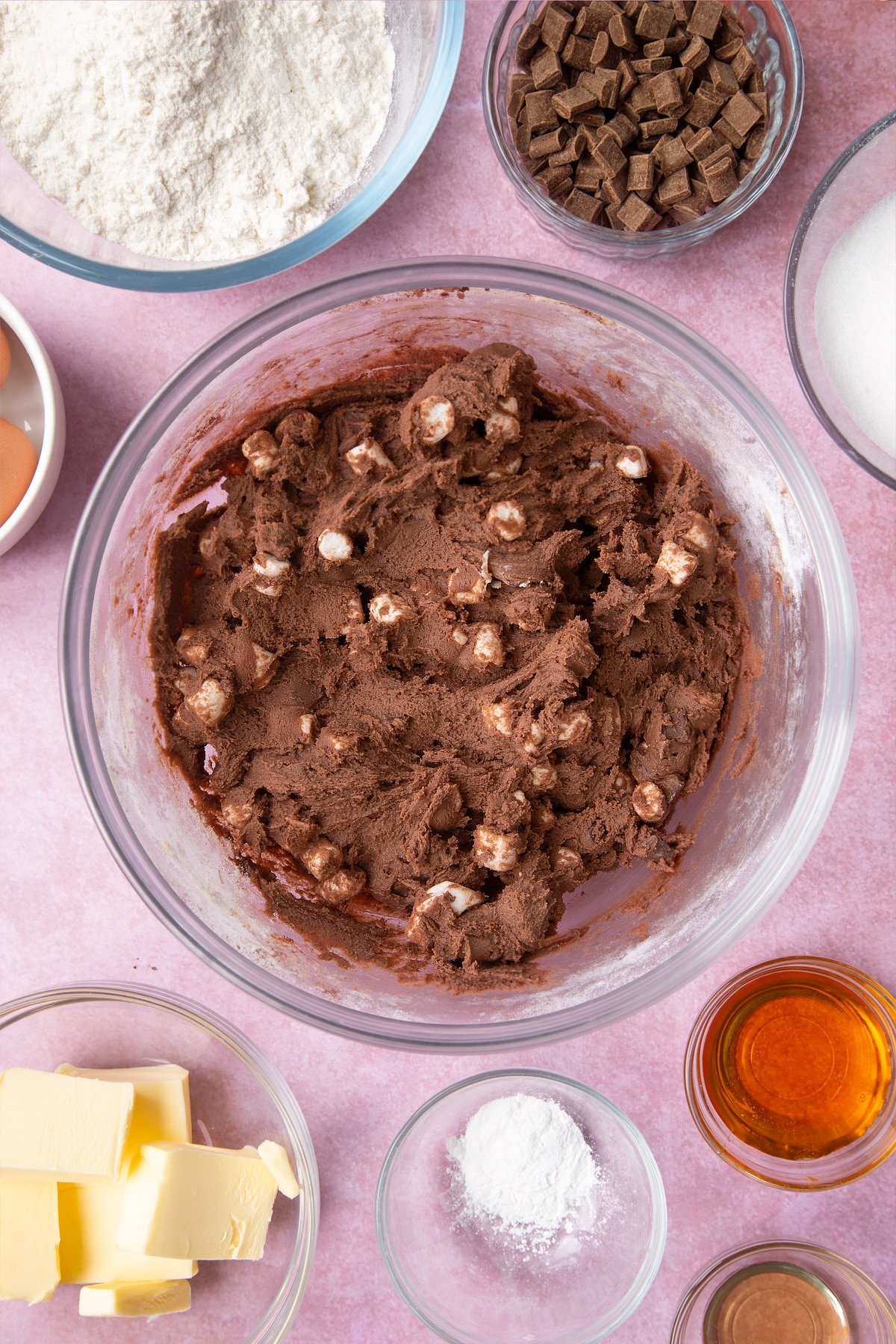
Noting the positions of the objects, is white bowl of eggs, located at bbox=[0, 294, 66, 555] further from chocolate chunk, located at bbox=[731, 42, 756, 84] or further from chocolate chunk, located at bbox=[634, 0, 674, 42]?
chocolate chunk, located at bbox=[731, 42, 756, 84]

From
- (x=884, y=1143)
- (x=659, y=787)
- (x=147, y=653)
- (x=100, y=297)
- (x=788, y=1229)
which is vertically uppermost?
(x=100, y=297)

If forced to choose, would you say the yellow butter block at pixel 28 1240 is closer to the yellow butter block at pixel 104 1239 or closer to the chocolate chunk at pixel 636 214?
the yellow butter block at pixel 104 1239

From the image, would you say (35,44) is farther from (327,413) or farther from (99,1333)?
(99,1333)

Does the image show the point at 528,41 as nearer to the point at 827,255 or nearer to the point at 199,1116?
the point at 827,255

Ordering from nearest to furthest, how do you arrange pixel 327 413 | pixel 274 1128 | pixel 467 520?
pixel 467 520 < pixel 327 413 < pixel 274 1128

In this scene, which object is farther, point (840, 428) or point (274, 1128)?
point (274, 1128)

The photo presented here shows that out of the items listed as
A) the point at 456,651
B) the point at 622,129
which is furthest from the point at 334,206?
the point at 456,651

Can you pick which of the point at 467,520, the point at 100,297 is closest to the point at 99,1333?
the point at 467,520

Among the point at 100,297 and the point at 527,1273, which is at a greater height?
the point at 100,297
